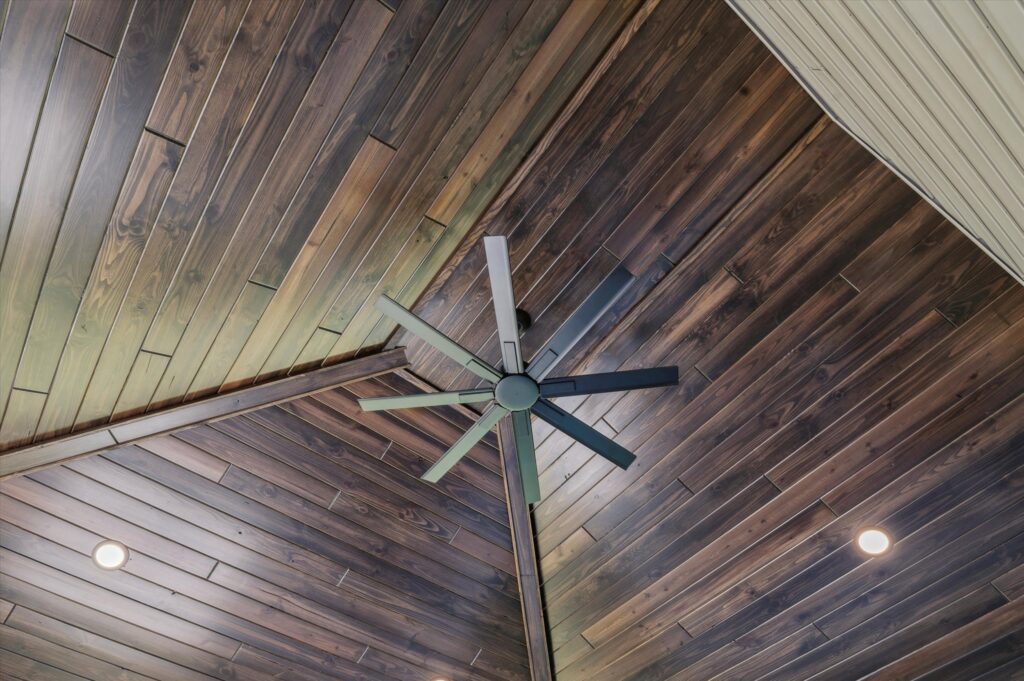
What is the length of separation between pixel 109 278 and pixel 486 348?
5.71 feet

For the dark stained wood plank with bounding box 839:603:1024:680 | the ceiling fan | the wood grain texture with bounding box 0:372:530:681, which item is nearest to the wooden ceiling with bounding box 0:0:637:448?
the wood grain texture with bounding box 0:372:530:681

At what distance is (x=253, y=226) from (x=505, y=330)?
0.97 m

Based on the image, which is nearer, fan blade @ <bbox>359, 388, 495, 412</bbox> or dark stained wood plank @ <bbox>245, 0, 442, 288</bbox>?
dark stained wood plank @ <bbox>245, 0, 442, 288</bbox>

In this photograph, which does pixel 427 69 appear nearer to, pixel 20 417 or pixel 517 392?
pixel 517 392

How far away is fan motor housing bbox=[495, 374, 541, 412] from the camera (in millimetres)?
2707

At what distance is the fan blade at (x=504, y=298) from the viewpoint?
2.34 m

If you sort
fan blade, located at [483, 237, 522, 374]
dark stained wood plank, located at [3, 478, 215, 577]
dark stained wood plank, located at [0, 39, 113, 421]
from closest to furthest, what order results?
dark stained wood plank, located at [0, 39, 113, 421]
fan blade, located at [483, 237, 522, 374]
dark stained wood plank, located at [3, 478, 215, 577]

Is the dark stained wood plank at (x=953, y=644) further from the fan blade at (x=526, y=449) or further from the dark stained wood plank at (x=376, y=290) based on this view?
the dark stained wood plank at (x=376, y=290)

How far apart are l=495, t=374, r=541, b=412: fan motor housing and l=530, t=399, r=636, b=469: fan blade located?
65mm

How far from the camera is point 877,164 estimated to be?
9.36ft

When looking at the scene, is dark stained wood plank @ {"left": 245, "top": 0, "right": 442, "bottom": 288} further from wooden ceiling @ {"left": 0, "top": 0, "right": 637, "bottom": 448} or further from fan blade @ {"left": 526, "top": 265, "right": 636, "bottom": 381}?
fan blade @ {"left": 526, "top": 265, "right": 636, "bottom": 381}

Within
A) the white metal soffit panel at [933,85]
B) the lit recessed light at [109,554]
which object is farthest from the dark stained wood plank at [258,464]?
the white metal soffit panel at [933,85]

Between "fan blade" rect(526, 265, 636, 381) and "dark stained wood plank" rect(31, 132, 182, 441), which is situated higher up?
"fan blade" rect(526, 265, 636, 381)

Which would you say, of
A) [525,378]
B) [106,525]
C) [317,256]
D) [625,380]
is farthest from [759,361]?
[106,525]
